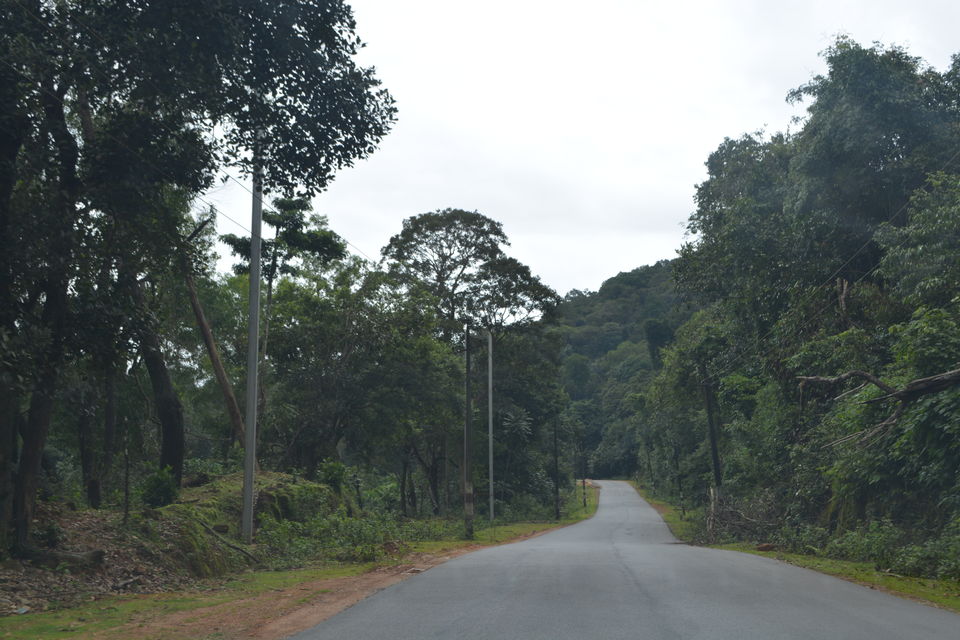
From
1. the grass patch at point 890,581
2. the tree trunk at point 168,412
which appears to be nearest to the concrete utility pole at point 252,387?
the tree trunk at point 168,412

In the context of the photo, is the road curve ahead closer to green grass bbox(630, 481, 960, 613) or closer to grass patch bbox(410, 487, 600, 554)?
green grass bbox(630, 481, 960, 613)

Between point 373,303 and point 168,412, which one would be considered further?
point 373,303

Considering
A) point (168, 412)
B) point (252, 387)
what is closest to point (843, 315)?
point (252, 387)

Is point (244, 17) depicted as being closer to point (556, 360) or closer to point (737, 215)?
point (737, 215)

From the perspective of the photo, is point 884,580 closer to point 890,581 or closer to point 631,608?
point 890,581

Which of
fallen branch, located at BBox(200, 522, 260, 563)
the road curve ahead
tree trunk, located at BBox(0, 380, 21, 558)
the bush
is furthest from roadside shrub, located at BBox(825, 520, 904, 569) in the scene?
tree trunk, located at BBox(0, 380, 21, 558)

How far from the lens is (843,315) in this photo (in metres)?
24.2

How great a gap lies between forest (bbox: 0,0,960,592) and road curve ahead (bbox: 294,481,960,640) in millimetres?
4586

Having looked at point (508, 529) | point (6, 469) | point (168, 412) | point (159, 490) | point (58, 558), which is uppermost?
point (168, 412)

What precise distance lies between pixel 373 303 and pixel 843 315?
57.0ft

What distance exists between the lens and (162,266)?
43.8ft

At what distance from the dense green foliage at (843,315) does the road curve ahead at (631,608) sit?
182 inches

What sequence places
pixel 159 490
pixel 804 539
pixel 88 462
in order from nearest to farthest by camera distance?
pixel 159 490 → pixel 88 462 → pixel 804 539

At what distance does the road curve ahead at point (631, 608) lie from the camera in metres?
7.68
